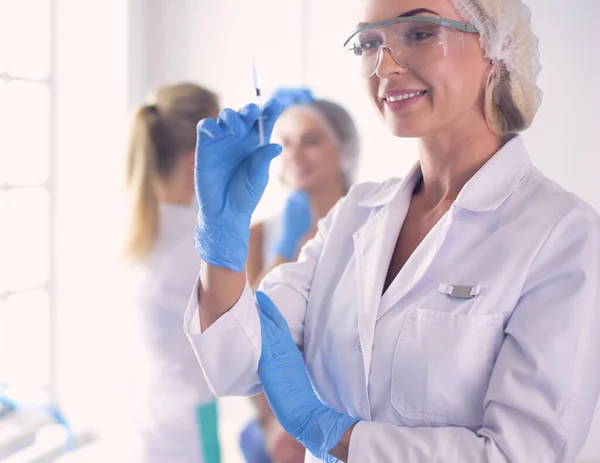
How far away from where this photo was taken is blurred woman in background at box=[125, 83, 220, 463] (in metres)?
1.83

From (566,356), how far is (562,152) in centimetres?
134

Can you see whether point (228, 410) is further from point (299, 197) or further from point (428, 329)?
point (428, 329)

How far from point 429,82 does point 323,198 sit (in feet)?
4.02

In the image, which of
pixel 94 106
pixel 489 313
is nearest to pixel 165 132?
pixel 94 106

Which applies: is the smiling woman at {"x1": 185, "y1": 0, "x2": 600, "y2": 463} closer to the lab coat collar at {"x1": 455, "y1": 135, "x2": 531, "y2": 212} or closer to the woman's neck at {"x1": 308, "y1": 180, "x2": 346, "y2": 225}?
the lab coat collar at {"x1": 455, "y1": 135, "x2": 531, "y2": 212}

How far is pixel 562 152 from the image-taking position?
6.57ft

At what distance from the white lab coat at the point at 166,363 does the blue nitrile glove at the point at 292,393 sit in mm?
791

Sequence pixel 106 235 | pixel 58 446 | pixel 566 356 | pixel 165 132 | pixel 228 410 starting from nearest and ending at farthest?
pixel 566 356
pixel 165 132
pixel 58 446
pixel 106 235
pixel 228 410

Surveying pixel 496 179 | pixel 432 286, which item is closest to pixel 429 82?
pixel 496 179

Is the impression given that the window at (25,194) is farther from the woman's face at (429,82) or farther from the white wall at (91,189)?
the woman's face at (429,82)

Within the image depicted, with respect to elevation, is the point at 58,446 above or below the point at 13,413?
below

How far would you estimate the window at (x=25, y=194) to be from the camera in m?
2.39

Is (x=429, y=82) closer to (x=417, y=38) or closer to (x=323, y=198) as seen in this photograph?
(x=417, y=38)

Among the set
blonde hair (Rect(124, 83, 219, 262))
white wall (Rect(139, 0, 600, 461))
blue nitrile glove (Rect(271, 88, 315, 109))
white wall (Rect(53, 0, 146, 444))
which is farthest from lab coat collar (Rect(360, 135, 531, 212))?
white wall (Rect(53, 0, 146, 444))
